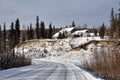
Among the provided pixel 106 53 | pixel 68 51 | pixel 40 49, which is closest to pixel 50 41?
pixel 40 49

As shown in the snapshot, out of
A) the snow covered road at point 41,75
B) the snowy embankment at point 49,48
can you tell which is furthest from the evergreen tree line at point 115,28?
→ the snowy embankment at point 49,48

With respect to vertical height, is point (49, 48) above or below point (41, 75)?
above

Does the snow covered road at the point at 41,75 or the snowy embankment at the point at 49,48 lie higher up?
the snowy embankment at the point at 49,48

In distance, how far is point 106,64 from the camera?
26.2 meters

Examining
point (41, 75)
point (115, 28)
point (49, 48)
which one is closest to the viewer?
point (41, 75)

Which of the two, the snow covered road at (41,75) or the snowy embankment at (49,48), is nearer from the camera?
the snow covered road at (41,75)

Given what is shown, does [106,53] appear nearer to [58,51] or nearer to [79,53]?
[79,53]

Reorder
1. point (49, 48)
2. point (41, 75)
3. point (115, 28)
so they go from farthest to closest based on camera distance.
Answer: point (49, 48) < point (115, 28) < point (41, 75)

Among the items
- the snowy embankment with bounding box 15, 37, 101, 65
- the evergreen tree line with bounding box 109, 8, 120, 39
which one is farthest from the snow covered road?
the snowy embankment with bounding box 15, 37, 101, 65

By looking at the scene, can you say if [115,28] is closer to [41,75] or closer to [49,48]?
[41,75]

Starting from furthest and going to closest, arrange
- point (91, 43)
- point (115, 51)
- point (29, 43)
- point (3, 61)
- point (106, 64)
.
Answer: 1. point (29, 43)
2. point (91, 43)
3. point (3, 61)
4. point (106, 64)
5. point (115, 51)

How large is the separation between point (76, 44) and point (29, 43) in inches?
727

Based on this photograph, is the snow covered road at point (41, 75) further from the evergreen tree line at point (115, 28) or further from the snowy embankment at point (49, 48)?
the snowy embankment at point (49, 48)

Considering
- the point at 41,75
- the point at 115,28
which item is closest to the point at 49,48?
the point at 115,28
